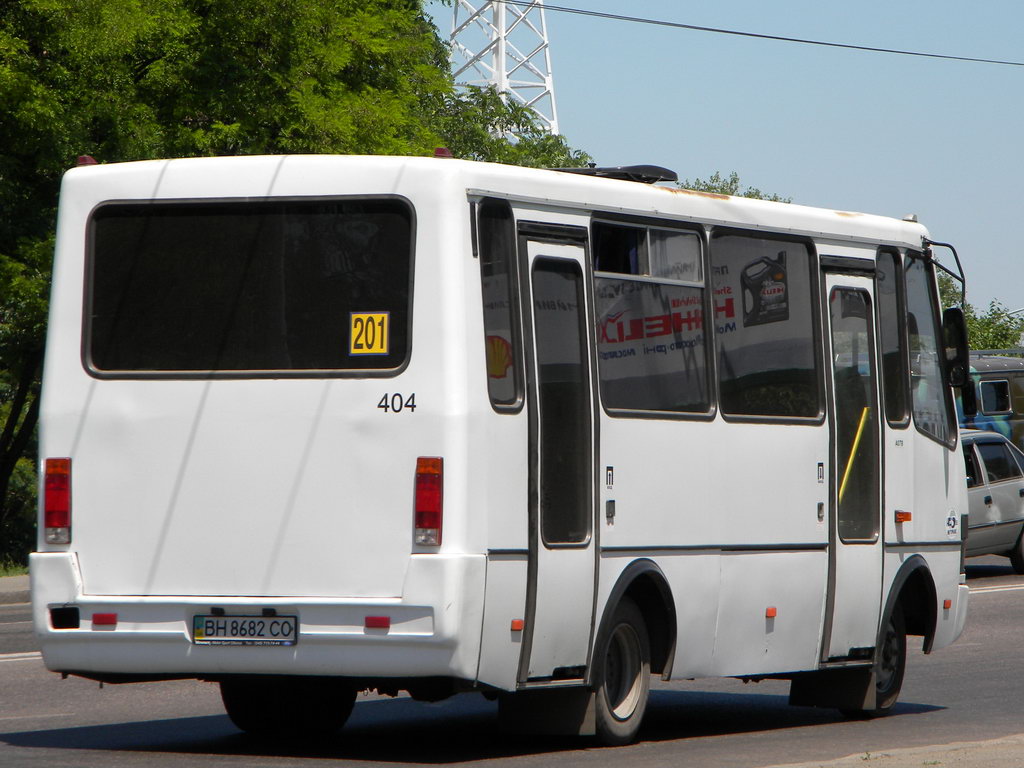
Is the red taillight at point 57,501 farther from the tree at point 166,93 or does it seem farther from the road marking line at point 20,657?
the tree at point 166,93

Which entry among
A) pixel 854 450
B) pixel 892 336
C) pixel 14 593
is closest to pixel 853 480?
pixel 854 450

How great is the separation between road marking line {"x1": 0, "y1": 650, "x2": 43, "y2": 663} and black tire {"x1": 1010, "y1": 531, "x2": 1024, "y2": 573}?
49.3ft

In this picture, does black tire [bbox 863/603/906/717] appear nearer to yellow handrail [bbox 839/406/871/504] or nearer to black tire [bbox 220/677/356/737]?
yellow handrail [bbox 839/406/871/504]

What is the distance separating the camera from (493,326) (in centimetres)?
917

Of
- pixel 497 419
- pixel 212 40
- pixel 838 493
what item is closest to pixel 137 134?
pixel 212 40

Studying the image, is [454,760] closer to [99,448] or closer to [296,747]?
[296,747]

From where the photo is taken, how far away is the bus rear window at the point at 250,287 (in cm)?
909

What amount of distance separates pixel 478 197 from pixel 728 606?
3.09 metres

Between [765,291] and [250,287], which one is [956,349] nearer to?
[765,291]

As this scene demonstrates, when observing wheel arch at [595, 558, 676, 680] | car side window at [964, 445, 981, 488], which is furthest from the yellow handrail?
car side window at [964, 445, 981, 488]

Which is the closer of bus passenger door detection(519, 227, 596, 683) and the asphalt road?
bus passenger door detection(519, 227, 596, 683)

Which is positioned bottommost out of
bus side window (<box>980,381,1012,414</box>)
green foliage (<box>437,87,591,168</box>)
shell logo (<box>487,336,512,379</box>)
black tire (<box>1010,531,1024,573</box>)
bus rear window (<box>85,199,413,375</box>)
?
black tire (<box>1010,531,1024,573</box>)

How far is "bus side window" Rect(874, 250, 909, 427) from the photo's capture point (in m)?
12.5

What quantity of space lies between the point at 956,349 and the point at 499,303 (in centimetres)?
495
